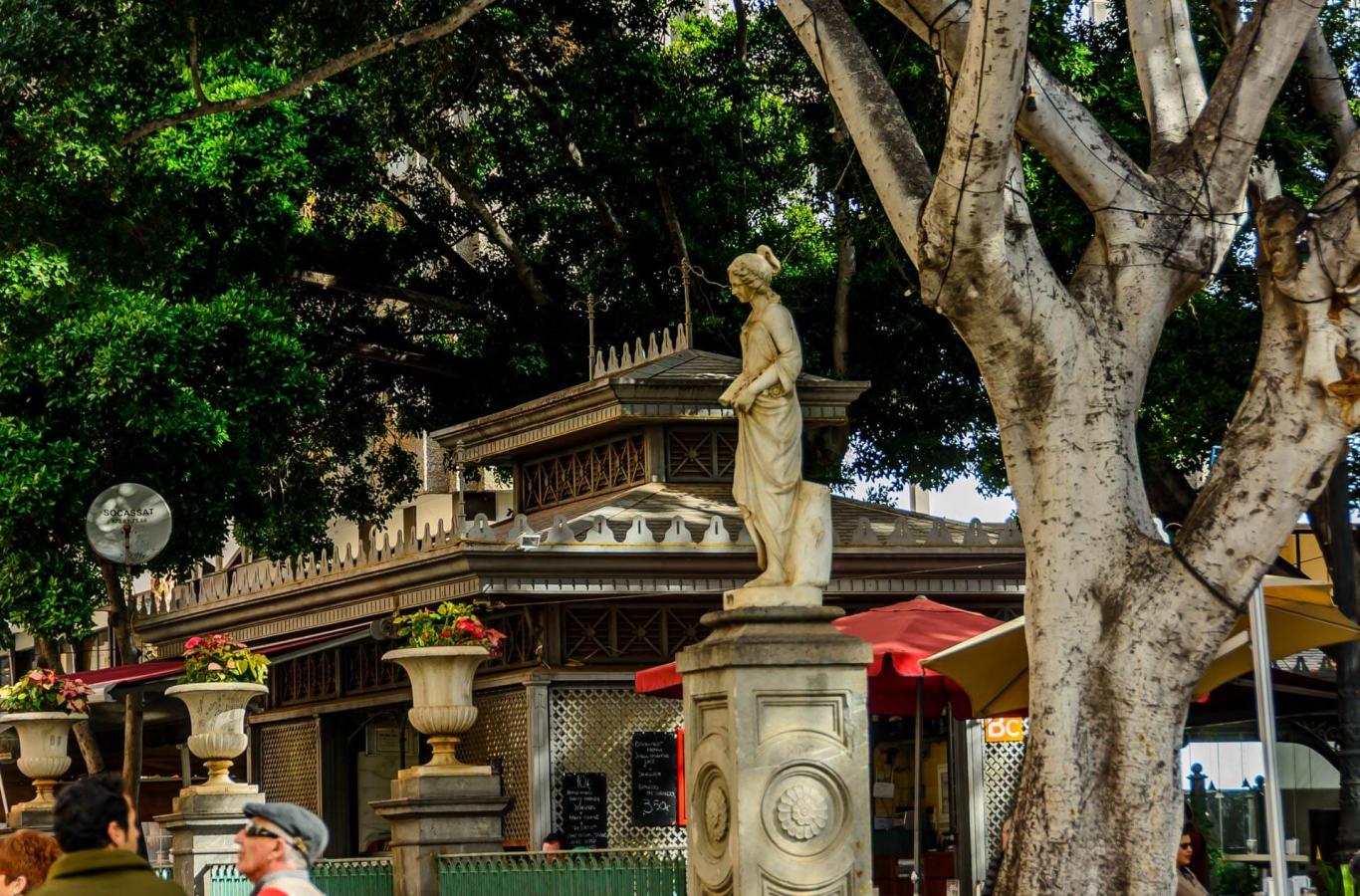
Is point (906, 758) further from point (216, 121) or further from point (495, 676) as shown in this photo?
point (216, 121)

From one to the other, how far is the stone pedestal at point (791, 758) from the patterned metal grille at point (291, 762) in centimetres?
1083

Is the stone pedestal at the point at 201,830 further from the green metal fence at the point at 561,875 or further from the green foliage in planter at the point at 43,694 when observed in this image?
the green foliage in planter at the point at 43,694

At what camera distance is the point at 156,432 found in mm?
22031

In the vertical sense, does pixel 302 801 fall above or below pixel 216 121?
below

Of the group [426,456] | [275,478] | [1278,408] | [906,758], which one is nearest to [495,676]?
[906,758]

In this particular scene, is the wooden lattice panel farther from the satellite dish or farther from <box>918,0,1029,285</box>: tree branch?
<box>918,0,1029,285</box>: tree branch

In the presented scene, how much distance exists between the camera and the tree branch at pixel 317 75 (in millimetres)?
16219

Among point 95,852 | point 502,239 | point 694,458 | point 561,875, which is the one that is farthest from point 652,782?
point 95,852

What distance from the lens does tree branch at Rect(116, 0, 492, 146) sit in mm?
16219

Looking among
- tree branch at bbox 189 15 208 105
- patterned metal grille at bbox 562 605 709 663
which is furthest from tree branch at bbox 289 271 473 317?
patterned metal grille at bbox 562 605 709 663

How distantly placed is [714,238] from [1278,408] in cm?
1611

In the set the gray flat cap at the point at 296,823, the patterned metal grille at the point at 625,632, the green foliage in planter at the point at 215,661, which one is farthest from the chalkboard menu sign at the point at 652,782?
the gray flat cap at the point at 296,823

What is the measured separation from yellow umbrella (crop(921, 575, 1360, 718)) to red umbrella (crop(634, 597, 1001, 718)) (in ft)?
1.42

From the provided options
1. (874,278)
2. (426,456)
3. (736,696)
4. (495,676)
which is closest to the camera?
(736,696)
